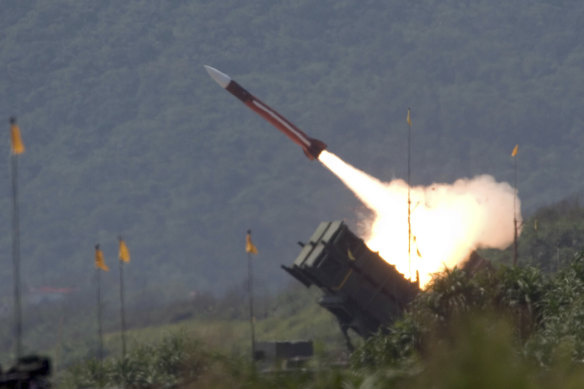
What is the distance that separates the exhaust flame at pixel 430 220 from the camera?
1523 inches

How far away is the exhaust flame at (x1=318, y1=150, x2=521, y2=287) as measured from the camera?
3869cm

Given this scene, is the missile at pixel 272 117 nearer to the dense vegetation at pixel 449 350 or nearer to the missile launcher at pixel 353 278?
the missile launcher at pixel 353 278

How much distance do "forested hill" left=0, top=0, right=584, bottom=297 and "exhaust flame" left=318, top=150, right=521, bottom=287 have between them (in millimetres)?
52283

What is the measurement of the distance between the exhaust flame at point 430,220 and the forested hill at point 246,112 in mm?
52283

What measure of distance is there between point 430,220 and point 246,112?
96.8 meters

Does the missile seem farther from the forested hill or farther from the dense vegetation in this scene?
the forested hill

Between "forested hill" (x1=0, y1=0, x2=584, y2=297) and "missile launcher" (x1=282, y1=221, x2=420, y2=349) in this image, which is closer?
"missile launcher" (x1=282, y1=221, x2=420, y2=349)

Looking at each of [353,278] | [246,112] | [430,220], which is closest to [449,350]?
[353,278]

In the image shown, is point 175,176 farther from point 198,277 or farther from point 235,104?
point 198,277

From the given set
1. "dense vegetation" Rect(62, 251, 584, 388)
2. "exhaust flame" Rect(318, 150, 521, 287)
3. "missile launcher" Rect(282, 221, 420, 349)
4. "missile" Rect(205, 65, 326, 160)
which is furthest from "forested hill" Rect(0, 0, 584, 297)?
"missile launcher" Rect(282, 221, 420, 349)

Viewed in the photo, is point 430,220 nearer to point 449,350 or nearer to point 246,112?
point 449,350

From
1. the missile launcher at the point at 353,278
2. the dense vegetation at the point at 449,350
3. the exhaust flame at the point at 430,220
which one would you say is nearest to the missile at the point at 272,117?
the exhaust flame at the point at 430,220

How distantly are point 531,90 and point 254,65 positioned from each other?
30.3 meters

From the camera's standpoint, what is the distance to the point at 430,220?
43.2 meters
